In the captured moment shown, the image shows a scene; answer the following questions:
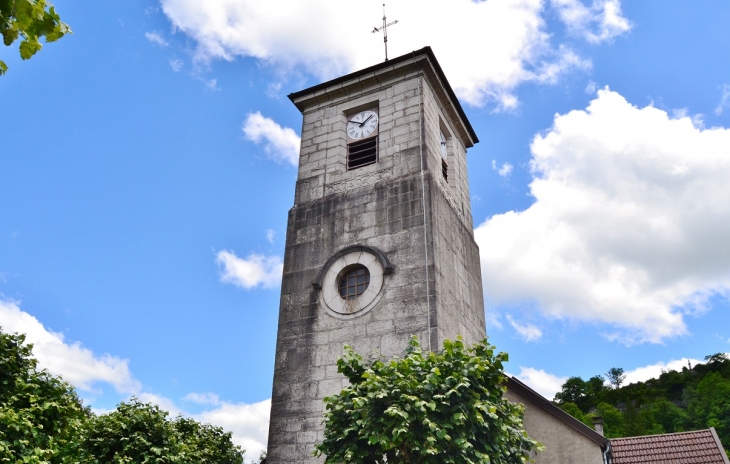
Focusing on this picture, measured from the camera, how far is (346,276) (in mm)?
15477

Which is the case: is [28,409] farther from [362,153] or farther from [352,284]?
[362,153]

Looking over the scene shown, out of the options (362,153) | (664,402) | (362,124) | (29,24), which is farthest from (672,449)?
(664,402)

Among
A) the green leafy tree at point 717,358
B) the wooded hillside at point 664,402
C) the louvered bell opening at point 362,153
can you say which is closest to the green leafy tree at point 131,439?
the louvered bell opening at point 362,153

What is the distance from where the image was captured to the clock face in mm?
17875

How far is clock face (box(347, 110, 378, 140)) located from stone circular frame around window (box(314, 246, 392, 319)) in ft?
13.1

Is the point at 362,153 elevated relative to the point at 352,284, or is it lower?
elevated

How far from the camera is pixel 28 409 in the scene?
11281mm

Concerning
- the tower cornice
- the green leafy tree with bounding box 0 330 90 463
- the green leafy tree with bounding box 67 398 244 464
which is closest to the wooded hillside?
the tower cornice

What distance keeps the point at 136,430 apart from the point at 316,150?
872cm

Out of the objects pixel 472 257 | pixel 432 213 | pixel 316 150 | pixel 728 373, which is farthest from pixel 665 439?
pixel 728 373

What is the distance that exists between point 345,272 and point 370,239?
3.35 ft

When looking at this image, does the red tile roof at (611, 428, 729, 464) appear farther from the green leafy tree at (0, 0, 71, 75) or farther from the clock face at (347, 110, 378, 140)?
the green leafy tree at (0, 0, 71, 75)

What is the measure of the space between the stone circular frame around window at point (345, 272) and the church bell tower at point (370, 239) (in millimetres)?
27

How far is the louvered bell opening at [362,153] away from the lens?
17.3m
